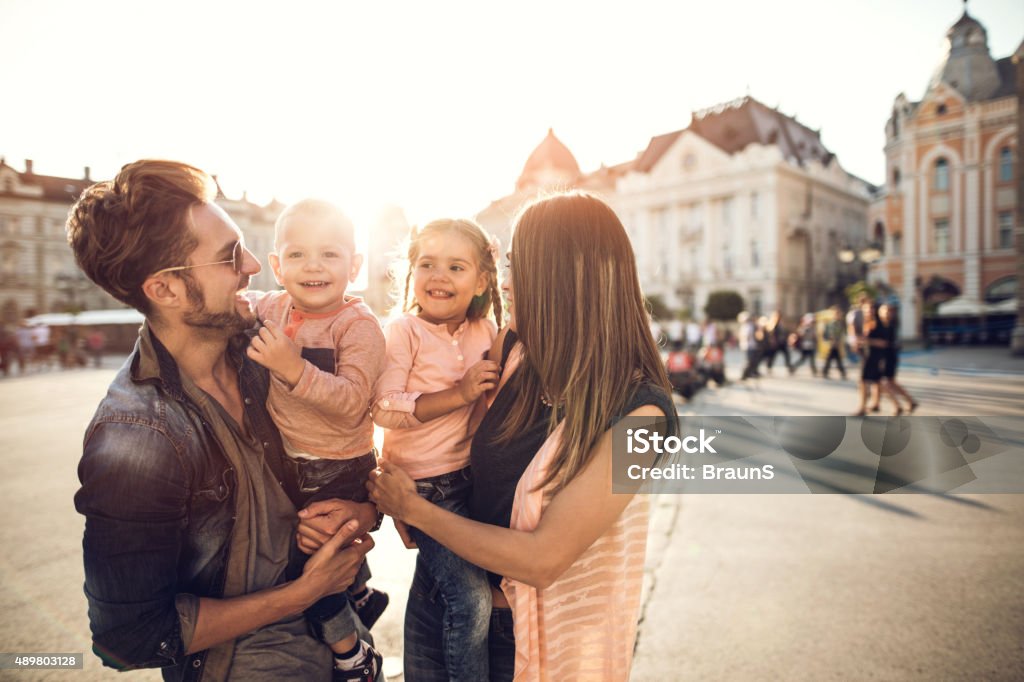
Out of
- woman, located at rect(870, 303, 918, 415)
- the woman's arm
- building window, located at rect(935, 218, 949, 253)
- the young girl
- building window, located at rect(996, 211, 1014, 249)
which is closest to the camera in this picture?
the woman's arm

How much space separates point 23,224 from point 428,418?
2470cm

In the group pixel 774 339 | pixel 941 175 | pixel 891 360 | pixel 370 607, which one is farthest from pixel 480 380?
pixel 941 175

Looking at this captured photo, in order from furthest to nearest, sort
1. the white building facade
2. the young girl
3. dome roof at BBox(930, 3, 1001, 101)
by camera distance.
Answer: the white building facade
dome roof at BBox(930, 3, 1001, 101)
the young girl

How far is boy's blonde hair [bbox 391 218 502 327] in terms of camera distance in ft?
7.54

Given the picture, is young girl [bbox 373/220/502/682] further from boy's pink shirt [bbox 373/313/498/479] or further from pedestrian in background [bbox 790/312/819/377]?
pedestrian in background [bbox 790/312/819/377]

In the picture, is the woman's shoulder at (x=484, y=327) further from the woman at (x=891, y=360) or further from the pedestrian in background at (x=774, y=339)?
the pedestrian in background at (x=774, y=339)

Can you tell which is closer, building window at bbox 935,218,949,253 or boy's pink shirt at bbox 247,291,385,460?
boy's pink shirt at bbox 247,291,385,460

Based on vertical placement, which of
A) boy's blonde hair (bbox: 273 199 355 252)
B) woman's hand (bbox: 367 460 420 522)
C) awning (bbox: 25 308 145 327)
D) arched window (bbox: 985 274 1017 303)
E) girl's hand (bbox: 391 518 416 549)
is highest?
arched window (bbox: 985 274 1017 303)

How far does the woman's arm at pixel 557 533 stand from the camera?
4.62 ft

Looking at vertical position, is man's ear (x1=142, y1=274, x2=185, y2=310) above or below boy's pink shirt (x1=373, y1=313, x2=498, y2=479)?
above

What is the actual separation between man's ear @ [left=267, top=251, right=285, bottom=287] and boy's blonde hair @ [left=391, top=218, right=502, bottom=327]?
1.71 ft

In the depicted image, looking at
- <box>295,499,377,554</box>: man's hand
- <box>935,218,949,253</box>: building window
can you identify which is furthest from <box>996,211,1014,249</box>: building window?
<box>295,499,377,554</box>: man's hand

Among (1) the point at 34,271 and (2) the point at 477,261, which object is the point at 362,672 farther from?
(1) the point at 34,271

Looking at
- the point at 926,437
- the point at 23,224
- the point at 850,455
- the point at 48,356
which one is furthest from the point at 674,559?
the point at 48,356
